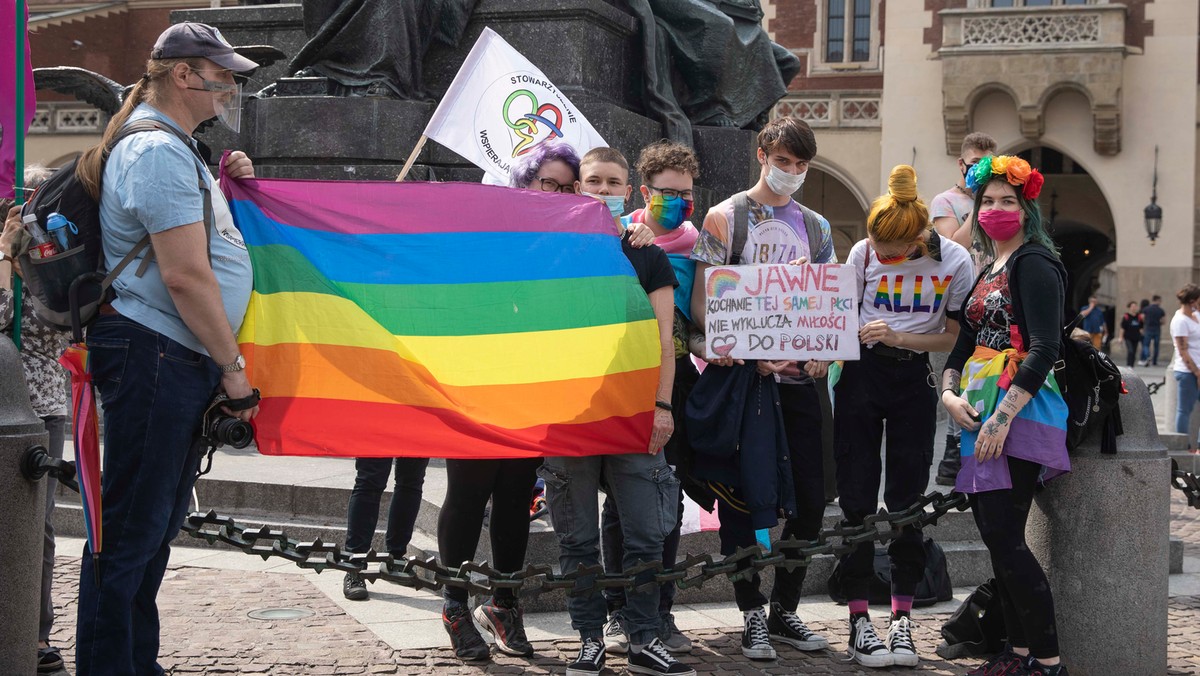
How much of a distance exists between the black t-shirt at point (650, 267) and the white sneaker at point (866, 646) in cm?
154

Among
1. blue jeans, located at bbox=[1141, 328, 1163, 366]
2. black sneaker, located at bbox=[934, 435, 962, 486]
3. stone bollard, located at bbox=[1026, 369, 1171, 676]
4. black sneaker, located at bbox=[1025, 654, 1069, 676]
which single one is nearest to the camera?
black sneaker, located at bbox=[1025, 654, 1069, 676]

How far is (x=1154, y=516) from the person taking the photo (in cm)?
501

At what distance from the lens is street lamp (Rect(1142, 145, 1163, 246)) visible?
31.8 metres

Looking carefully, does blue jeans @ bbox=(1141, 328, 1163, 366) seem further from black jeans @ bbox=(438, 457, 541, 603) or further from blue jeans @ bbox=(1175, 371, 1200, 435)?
black jeans @ bbox=(438, 457, 541, 603)

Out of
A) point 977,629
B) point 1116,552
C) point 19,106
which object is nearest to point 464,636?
point 977,629

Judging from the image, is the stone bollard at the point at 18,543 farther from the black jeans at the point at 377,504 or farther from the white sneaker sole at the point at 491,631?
the black jeans at the point at 377,504

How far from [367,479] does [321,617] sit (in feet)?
2.04

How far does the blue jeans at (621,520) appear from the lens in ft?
16.6

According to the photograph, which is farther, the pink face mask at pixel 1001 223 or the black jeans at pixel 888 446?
the black jeans at pixel 888 446

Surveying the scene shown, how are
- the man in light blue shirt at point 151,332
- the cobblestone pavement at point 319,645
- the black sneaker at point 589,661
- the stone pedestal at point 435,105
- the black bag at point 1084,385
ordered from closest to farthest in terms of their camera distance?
the man in light blue shirt at point 151,332, the black bag at point 1084,385, the black sneaker at point 589,661, the cobblestone pavement at point 319,645, the stone pedestal at point 435,105

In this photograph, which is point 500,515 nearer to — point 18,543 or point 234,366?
point 234,366

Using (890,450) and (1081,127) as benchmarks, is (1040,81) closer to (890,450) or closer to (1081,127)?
(1081,127)

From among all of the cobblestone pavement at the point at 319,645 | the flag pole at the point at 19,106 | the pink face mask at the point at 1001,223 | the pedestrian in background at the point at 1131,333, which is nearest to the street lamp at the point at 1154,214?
the pedestrian in background at the point at 1131,333

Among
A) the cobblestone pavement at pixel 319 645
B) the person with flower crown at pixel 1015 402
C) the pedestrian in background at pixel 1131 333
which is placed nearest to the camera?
the person with flower crown at pixel 1015 402
